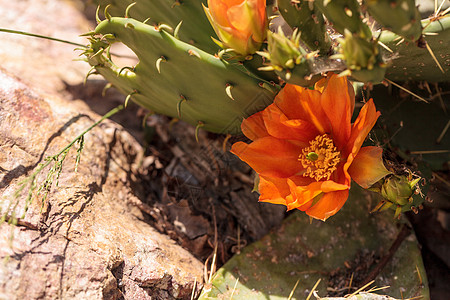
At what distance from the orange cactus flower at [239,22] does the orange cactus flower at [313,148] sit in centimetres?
17

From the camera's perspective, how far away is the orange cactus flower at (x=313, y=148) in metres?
0.98

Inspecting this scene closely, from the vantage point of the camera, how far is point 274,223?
148 centimetres

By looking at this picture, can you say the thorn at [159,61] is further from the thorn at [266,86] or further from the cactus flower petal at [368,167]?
the cactus flower petal at [368,167]

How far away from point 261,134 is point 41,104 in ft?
2.64

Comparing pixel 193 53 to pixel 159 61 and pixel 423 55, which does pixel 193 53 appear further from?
pixel 423 55

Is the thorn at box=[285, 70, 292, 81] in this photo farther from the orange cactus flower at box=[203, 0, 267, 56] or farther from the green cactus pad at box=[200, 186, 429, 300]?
the green cactus pad at box=[200, 186, 429, 300]

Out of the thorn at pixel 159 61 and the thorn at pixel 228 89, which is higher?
the thorn at pixel 159 61

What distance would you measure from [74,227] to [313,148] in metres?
0.71

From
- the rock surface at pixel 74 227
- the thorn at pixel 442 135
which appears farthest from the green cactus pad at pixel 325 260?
the thorn at pixel 442 135

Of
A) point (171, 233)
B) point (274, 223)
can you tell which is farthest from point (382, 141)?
point (171, 233)

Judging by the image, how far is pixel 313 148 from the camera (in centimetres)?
111

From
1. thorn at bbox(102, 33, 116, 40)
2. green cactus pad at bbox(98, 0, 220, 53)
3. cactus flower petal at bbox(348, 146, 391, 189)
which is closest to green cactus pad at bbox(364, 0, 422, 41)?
cactus flower petal at bbox(348, 146, 391, 189)

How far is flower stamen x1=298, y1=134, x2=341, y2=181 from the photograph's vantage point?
42.1 inches

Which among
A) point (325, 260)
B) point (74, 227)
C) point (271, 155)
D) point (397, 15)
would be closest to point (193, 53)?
point (271, 155)
